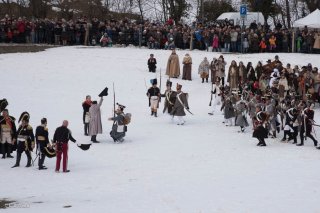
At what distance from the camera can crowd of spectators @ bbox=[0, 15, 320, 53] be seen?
3469cm

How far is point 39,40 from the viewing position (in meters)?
39.1

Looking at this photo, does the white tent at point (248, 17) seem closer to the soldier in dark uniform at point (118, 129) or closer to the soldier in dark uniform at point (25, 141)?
the soldier in dark uniform at point (118, 129)

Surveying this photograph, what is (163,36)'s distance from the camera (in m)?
36.8

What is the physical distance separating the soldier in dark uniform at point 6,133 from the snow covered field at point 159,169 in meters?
0.41

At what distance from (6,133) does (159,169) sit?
456 cm

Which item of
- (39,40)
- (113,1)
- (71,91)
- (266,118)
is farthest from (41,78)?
(113,1)

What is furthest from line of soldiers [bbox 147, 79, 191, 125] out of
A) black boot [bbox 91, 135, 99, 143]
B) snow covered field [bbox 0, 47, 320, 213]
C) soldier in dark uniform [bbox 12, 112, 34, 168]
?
soldier in dark uniform [bbox 12, 112, 34, 168]

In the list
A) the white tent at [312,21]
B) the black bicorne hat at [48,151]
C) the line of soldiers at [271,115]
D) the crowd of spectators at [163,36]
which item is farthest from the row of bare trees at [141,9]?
the black bicorne hat at [48,151]

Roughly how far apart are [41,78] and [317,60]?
14.6m

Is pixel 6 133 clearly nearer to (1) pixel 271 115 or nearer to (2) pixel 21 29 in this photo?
(1) pixel 271 115

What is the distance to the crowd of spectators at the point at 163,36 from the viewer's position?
114 feet

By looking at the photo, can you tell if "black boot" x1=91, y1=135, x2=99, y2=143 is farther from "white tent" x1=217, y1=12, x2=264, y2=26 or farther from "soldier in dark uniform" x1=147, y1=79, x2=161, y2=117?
"white tent" x1=217, y1=12, x2=264, y2=26

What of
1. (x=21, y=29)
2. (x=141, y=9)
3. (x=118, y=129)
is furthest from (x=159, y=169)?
(x=141, y=9)

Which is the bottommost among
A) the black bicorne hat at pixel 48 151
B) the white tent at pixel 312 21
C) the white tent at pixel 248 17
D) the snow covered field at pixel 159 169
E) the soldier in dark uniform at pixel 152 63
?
the snow covered field at pixel 159 169
